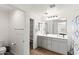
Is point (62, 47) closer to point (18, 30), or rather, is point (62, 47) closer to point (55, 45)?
point (55, 45)

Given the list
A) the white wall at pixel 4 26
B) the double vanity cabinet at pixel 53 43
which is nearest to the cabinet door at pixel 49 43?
the double vanity cabinet at pixel 53 43

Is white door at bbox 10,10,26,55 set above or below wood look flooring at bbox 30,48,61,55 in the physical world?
above

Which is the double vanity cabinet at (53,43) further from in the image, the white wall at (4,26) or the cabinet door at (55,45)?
the white wall at (4,26)

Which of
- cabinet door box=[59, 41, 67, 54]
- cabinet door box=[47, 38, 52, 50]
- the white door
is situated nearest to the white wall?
the white door

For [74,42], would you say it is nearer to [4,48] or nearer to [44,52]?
[44,52]

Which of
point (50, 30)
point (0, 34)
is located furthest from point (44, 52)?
point (0, 34)

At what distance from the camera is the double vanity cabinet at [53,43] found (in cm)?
126

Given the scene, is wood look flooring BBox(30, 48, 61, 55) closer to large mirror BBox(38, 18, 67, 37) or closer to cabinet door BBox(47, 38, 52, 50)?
cabinet door BBox(47, 38, 52, 50)

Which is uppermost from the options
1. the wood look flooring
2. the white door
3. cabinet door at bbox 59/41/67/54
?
the white door

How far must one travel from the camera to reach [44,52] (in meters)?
1.33

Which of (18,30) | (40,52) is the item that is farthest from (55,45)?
(18,30)

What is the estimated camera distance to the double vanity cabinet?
1260 mm

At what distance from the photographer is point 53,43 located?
1341mm
